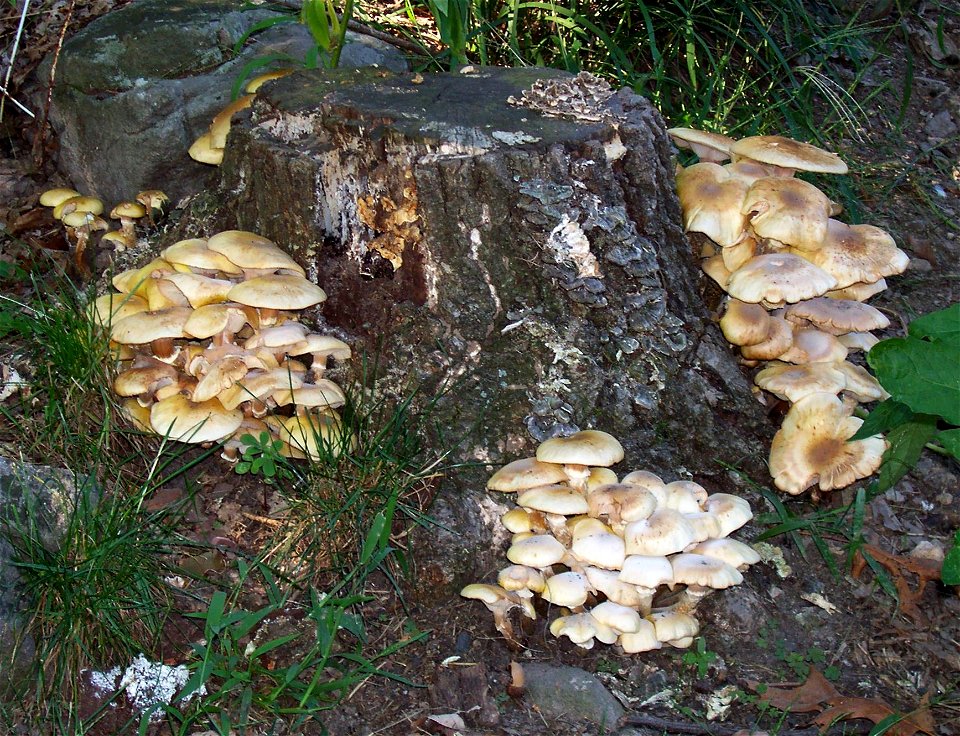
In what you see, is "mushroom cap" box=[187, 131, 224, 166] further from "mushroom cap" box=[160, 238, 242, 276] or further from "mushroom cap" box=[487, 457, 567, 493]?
→ "mushroom cap" box=[487, 457, 567, 493]

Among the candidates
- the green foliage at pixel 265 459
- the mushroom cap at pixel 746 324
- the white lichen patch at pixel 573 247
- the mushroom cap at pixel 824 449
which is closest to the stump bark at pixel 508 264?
the white lichen patch at pixel 573 247

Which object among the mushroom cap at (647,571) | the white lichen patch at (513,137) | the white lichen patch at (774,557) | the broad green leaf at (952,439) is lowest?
the white lichen patch at (774,557)

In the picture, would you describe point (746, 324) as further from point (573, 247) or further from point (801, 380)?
point (573, 247)

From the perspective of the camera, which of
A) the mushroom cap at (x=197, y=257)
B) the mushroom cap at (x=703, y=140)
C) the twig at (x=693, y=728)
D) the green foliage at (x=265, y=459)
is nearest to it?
the twig at (x=693, y=728)

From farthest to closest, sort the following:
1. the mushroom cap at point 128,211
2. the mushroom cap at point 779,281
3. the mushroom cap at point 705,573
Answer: the mushroom cap at point 128,211
the mushroom cap at point 779,281
the mushroom cap at point 705,573

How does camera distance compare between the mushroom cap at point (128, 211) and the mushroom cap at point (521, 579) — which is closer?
the mushroom cap at point (521, 579)

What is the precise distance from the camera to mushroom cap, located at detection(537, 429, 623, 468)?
311cm

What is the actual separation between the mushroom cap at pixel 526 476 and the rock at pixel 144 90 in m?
3.03

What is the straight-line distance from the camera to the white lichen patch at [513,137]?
359 cm

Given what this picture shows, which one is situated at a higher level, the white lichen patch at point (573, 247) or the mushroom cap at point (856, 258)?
the white lichen patch at point (573, 247)

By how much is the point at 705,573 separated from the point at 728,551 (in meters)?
0.14

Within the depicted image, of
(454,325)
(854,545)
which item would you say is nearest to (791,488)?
(854,545)

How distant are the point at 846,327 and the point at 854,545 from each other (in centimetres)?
92

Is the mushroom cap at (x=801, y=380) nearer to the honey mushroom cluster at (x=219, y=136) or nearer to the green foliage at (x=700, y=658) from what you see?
the green foliage at (x=700, y=658)
